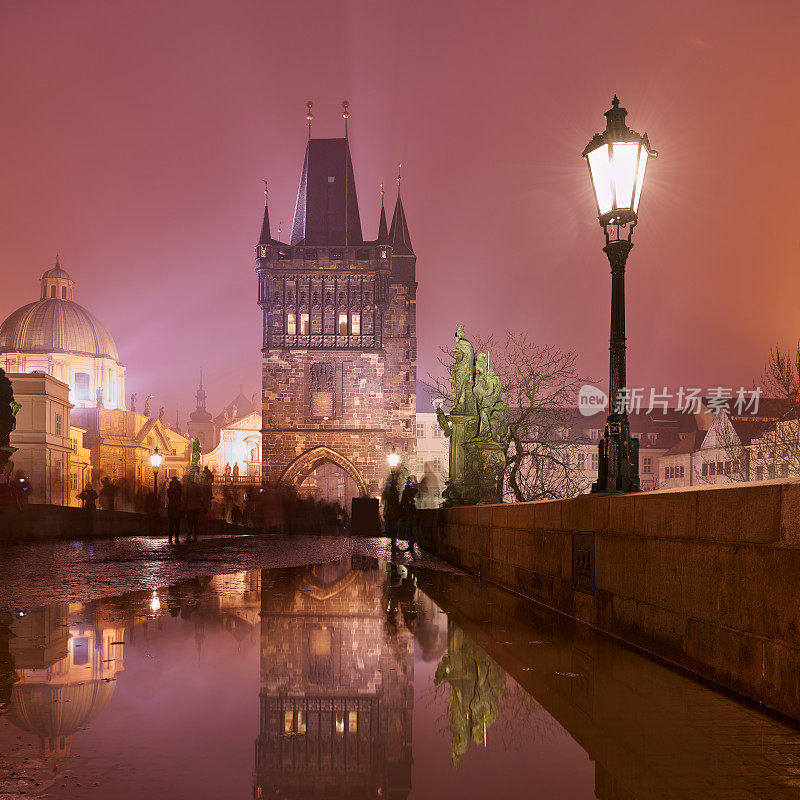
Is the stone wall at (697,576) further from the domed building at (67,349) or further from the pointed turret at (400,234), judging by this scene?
the domed building at (67,349)

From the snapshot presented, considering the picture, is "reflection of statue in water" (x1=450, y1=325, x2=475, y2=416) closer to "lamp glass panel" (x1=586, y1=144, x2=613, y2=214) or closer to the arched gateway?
"lamp glass panel" (x1=586, y1=144, x2=613, y2=214)

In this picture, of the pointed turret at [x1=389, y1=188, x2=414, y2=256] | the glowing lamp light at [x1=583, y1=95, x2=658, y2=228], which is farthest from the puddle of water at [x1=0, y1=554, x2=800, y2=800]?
the pointed turret at [x1=389, y1=188, x2=414, y2=256]

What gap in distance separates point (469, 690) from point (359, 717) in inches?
29.5

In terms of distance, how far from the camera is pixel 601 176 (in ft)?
25.7

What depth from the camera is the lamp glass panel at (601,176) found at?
25.3ft

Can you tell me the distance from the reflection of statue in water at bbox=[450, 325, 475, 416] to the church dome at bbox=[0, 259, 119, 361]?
320 feet

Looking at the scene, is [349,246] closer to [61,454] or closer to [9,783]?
[61,454]

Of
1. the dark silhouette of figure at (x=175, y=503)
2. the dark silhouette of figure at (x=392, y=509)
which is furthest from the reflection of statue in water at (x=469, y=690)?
the dark silhouette of figure at (x=175, y=503)

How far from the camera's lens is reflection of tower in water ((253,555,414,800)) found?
9.60ft

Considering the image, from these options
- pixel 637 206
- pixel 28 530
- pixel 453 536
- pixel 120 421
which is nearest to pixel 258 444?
pixel 120 421

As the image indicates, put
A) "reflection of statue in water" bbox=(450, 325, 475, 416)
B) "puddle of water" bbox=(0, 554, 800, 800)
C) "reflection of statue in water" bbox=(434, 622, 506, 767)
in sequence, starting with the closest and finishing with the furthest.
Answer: "puddle of water" bbox=(0, 554, 800, 800) → "reflection of statue in water" bbox=(434, 622, 506, 767) → "reflection of statue in water" bbox=(450, 325, 475, 416)

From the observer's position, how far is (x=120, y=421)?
10556 cm

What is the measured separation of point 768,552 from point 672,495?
3.87 feet

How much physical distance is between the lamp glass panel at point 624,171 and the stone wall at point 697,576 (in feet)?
8.35
